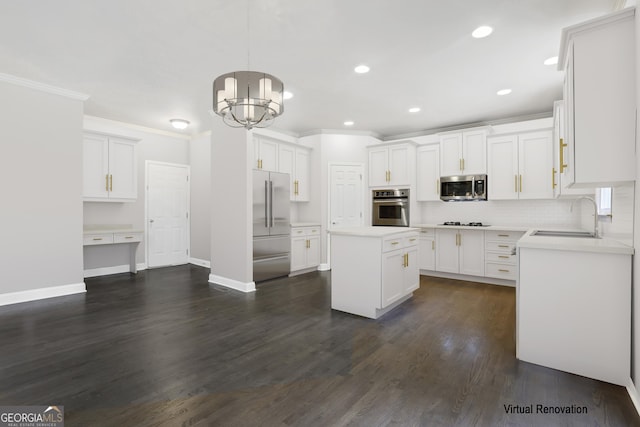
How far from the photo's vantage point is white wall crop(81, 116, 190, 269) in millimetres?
5461

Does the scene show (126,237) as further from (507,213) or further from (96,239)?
(507,213)

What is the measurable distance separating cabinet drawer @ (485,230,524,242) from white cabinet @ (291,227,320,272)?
2935mm

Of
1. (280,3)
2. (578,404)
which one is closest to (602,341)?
(578,404)

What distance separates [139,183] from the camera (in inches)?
238

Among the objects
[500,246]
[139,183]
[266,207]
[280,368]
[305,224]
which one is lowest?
[280,368]

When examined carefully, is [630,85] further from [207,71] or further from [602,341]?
[207,71]

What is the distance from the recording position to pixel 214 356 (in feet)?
8.16

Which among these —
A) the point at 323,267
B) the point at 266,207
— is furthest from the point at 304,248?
the point at 266,207

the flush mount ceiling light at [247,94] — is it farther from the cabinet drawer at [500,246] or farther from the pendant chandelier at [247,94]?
the cabinet drawer at [500,246]

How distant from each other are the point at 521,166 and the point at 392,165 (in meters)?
2.10

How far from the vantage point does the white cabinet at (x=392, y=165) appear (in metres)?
5.87

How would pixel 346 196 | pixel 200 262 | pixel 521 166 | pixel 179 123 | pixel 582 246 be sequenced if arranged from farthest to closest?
1. pixel 200 262
2. pixel 346 196
3. pixel 179 123
4. pixel 521 166
5. pixel 582 246

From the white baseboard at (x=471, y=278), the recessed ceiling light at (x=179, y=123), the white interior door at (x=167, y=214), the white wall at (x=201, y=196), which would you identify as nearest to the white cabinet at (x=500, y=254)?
the white baseboard at (x=471, y=278)

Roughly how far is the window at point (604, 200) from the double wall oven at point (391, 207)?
2892mm
